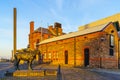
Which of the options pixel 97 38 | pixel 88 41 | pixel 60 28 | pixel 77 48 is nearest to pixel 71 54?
pixel 77 48

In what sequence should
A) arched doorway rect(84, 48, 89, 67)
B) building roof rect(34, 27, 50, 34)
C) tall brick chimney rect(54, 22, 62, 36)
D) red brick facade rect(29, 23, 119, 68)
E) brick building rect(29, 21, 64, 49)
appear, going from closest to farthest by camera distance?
1. red brick facade rect(29, 23, 119, 68)
2. arched doorway rect(84, 48, 89, 67)
3. brick building rect(29, 21, 64, 49)
4. building roof rect(34, 27, 50, 34)
5. tall brick chimney rect(54, 22, 62, 36)

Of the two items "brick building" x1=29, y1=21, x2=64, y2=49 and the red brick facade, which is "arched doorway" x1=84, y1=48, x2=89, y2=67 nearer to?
the red brick facade

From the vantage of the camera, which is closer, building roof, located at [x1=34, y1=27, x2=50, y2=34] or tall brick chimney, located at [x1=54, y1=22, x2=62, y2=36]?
building roof, located at [x1=34, y1=27, x2=50, y2=34]

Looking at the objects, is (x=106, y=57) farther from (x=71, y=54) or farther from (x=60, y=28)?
(x=60, y=28)

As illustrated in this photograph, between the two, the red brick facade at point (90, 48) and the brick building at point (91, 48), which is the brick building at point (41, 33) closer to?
the brick building at point (91, 48)

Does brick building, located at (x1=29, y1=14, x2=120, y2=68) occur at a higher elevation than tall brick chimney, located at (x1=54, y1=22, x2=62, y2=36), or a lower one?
lower

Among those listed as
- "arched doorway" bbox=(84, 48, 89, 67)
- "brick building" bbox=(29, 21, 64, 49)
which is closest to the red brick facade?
"arched doorway" bbox=(84, 48, 89, 67)

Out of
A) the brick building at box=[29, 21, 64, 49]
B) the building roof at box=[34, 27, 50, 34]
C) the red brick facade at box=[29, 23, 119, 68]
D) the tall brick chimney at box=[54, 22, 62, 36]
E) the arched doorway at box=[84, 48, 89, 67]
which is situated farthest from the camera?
the tall brick chimney at box=[54, 22, 62, 36]

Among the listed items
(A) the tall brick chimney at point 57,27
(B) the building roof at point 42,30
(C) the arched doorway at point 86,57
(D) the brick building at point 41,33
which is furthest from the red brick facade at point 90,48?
(A) the tall brick chimney at point 57,27

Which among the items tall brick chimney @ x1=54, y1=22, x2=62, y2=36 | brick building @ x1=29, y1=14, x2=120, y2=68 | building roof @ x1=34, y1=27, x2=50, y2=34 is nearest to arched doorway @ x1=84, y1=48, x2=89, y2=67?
brick building @ x1=29, y1=14, x2=120, y2=68

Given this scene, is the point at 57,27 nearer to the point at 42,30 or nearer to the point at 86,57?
the point at 42,30

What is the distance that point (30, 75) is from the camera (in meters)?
14.6

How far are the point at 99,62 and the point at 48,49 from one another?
55.7ft

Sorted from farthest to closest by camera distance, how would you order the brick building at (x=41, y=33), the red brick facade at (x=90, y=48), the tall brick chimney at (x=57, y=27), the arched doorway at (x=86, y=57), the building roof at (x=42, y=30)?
the tall brick chimney at (x=57, y=27), the building roof at (x=42, y=30), the brick building at (x=41, y=33), the arched doorway at (x=86, y=57), the red brick facade at (x=90, y=48)
